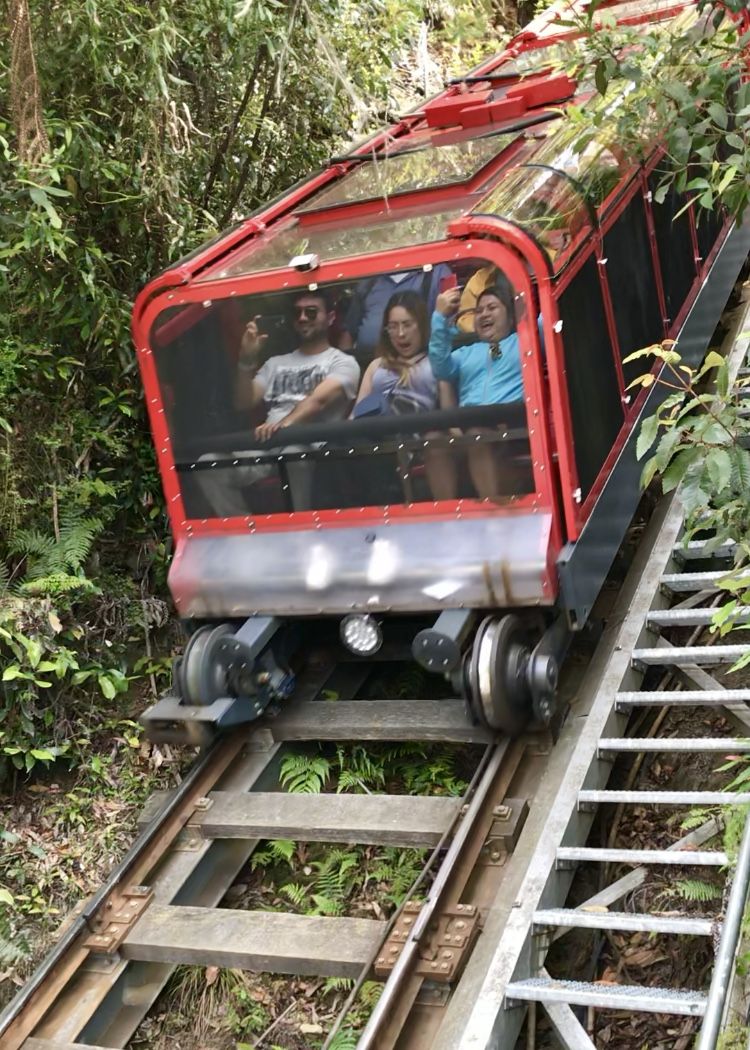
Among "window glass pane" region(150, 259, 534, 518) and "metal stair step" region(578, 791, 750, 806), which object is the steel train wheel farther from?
"metal stair step" region(578, 791, 750, 806)

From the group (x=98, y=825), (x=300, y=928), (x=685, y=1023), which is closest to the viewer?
(x=685, y=1023)

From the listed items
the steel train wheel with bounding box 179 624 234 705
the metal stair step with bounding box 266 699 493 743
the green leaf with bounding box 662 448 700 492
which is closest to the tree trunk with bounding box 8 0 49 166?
the steel train wheel with bounding box 179 624 234 705

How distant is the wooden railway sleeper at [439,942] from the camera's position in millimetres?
4246

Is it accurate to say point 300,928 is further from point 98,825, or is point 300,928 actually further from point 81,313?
point 81,313

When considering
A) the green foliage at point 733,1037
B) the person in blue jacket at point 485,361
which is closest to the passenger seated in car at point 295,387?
the person in blue jacket at point 485,361

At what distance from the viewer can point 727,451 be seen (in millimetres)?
4301

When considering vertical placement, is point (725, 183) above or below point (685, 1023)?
above

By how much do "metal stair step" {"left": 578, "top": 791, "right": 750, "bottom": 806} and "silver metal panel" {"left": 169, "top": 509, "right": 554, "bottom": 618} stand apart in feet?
3.01

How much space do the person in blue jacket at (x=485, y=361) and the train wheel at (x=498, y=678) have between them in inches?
27.8

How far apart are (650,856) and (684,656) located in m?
1.42

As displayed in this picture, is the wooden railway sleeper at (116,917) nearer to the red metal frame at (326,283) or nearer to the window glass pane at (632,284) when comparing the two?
the red metal frame at (326,283)

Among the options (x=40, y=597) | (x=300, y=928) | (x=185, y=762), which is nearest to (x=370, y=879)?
(x=300, y=928)

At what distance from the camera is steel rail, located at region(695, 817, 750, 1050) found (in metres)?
3.04

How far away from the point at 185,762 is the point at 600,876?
2523 mm
